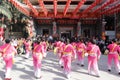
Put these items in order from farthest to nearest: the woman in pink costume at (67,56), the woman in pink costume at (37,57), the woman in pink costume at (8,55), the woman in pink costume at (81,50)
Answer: the woman in pink costume at (81,50) → the woman in pink costume at (67,56) → the woman in pink costume at (37,57) → the woman in pink costume at (8,55)

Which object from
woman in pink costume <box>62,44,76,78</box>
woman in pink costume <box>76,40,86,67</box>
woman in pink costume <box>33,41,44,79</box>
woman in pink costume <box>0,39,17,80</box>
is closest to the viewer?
woman in pink costume <box>0,39,17,80</box>

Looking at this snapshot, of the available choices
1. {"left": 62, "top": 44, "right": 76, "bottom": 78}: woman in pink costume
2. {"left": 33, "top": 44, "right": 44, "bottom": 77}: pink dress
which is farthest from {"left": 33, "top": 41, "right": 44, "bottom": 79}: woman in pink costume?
{"left": 62, "top": 44, "right": 76, "bottom": 78}: woman in pink costume

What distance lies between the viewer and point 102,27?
30.9 meters

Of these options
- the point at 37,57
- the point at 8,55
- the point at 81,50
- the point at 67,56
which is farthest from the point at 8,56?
the point at 81,50

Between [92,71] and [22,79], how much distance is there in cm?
339

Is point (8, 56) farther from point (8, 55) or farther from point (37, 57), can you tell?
point (37, 57)

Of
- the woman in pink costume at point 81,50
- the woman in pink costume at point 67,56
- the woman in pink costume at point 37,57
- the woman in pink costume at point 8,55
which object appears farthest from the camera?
the woman in pink costume at point 81,50

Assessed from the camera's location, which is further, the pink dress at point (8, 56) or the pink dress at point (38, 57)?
the pink dress at point (38, 57)

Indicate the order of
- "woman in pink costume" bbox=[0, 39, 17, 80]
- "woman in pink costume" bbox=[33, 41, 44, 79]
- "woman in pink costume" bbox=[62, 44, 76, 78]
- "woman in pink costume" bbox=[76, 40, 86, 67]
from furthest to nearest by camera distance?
"woman in pink costume" bbox=[76, 40, 86, 67], "woman in pink costume" bbox=[62, 44, 76, 78], "woman in pink costume" bbox=[33, 41, 44, 79], "woman in pink costume" bbox=[0, 39, 17, 80]

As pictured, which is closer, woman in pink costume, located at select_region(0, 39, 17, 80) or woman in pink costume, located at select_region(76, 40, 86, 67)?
woman in pink costume, located at select_region(0, 39, 17, 80)

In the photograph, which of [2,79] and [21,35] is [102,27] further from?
[2,79]

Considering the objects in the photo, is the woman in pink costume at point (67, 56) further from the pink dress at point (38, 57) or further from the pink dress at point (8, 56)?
the pink dress at point (8, 56)

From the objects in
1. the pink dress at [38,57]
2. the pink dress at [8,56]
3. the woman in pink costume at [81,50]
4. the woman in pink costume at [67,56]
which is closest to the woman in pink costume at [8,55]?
the pink dress at [8,56]

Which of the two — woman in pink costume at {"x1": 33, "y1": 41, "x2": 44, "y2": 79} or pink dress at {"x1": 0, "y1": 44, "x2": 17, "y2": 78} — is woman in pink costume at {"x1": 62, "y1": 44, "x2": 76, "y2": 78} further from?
pink dress at {"x1": 0, "y1": 44, "x2": 17, "y2": 78}
